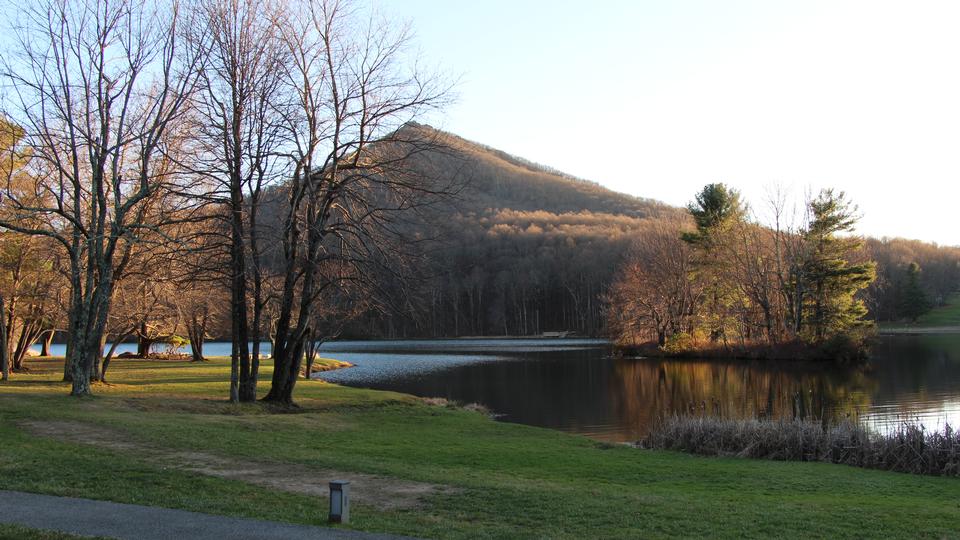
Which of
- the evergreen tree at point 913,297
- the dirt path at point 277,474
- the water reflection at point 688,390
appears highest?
the evergreen tree at point 913,297

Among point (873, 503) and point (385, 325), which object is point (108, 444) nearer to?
A: point (873, 503)

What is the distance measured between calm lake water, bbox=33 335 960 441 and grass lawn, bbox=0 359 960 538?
7.17m

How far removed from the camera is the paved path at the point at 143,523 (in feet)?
26.2

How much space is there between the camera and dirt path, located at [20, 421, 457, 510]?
36.4ft

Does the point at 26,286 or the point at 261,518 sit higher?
Result: the point at 26,286

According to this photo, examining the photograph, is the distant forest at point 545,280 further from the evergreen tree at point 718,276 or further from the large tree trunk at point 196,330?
the large tree trunk at point 196,330

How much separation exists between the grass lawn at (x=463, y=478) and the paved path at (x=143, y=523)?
0.42 meters

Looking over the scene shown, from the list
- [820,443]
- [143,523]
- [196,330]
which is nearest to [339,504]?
[143,523]

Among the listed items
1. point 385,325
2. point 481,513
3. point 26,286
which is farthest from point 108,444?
point 385,325

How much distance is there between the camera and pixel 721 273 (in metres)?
67.0

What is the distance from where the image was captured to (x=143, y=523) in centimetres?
836

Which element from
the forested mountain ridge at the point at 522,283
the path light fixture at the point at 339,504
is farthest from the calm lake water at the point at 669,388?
the forested mountain ridge at the point at 522,283

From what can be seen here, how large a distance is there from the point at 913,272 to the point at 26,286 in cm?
12764

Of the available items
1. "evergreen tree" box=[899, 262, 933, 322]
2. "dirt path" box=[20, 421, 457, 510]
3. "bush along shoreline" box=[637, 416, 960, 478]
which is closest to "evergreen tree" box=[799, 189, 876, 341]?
"bush along shoreline" box=[637, 416, 960, 478]
